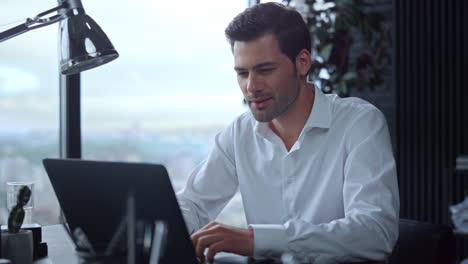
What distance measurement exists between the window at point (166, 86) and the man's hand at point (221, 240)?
190 cm

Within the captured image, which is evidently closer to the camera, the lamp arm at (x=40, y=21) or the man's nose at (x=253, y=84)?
the lamp arm at (x=40, y=21)

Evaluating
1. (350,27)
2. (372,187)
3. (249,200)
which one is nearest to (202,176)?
(249,200)

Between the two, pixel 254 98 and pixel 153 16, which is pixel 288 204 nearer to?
pixel 254 98

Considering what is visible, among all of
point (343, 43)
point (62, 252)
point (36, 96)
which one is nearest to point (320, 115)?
point (62, 252)

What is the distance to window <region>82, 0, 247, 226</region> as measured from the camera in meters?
3.42

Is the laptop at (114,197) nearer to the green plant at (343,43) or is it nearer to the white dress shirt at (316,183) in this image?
the white dress shirt at (316,183)

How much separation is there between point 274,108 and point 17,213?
82 cm

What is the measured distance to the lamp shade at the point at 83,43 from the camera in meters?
1.49

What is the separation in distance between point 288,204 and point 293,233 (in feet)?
1.64

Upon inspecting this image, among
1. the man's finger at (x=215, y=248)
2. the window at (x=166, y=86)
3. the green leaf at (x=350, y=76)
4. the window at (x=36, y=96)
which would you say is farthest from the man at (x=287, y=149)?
the green leaf at (x=350, y=76)

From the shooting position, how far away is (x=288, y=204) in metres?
1.93

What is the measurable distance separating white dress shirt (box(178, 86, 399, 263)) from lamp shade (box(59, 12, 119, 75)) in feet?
1.86

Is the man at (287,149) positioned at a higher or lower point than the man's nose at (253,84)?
lower

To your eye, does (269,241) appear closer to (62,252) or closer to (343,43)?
(62,252)
